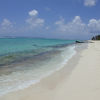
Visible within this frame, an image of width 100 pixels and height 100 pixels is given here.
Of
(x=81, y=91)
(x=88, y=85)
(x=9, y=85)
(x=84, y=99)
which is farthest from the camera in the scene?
(x=9, y=85)

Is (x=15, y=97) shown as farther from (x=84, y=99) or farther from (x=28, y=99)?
(x=84, y=99)

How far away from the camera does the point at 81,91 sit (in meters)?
3.85

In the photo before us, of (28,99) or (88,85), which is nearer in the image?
(28,99)

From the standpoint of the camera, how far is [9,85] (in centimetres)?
463

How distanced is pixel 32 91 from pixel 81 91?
5.43ft

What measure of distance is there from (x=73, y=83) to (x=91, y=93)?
965 millimetres

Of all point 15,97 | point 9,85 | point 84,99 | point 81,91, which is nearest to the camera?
point 84,99

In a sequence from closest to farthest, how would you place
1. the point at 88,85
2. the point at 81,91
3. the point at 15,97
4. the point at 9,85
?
1. the point at 15,97
2. the point at 81,91
3. the point at 88,85
4. the point at 9,85

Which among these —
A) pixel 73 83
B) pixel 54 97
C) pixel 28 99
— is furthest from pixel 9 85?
pixel 73 83

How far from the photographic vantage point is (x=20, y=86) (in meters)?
4.47

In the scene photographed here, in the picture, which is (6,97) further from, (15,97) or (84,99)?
(84,99)

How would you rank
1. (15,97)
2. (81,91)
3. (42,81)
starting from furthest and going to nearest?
(42,81), (81,91), (15,97)

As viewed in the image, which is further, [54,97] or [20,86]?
[20,86]

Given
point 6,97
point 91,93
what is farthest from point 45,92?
point 91,93
